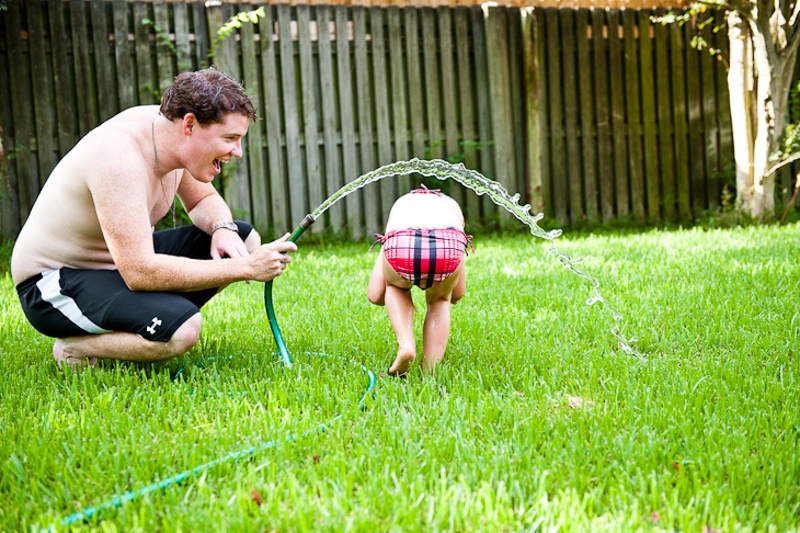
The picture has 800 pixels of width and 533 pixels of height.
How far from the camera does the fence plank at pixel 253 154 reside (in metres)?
7.02

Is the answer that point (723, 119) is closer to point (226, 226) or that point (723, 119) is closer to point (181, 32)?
point (181, 32)

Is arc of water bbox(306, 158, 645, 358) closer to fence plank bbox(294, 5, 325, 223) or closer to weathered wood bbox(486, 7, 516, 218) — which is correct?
weathered wood bbox(486, 7, 516, 218)

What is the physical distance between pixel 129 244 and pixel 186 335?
0.39 meters

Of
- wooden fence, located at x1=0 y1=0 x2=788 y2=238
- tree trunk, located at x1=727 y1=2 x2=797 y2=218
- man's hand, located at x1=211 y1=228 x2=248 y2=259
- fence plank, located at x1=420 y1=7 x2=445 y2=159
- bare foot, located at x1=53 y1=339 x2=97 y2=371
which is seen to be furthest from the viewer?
fence plank, located at x1=420 y1=7 x2=445 y2=159

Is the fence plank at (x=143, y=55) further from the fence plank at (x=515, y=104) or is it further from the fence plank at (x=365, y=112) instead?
the fence plank at (x=515, y=104)

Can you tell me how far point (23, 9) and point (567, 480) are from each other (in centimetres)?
617

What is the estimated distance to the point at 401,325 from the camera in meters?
2.91

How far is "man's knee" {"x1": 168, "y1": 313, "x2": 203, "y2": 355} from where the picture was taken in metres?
3.01

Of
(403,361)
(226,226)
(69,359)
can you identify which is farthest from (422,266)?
(69,359)

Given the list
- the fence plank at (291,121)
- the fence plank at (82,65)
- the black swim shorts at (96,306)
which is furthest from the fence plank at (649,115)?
the black swim shorts at (96,306)

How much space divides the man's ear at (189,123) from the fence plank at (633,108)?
19.1 feet

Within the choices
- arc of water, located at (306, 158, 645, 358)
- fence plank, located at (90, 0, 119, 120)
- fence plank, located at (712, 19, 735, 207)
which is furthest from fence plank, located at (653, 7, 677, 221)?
fence plank, located at (90, 0, 119, 120)

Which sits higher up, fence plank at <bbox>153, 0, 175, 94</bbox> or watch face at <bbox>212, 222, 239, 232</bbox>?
fence plank at <bbox>153, 0, 175, 94</bbox>

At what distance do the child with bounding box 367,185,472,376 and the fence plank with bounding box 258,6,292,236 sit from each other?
4148mm
